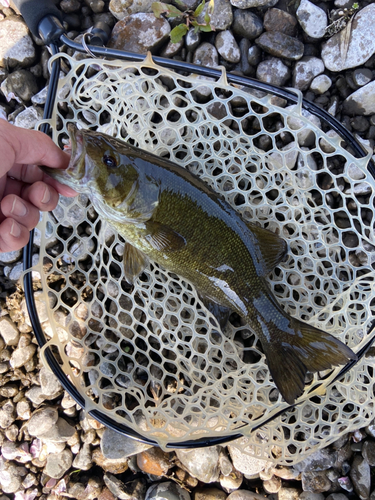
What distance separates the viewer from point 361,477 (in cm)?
316

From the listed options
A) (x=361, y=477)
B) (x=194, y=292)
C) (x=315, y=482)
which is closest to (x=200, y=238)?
(x=194, y=292)

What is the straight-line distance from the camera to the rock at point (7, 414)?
3453mm

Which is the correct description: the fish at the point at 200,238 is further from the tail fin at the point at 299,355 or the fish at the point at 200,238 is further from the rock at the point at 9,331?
the rock at the point at 9,331

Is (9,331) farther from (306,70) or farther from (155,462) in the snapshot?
(306,70)

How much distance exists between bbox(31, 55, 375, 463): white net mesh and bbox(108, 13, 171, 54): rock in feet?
0.90

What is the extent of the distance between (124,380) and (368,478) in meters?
2.26

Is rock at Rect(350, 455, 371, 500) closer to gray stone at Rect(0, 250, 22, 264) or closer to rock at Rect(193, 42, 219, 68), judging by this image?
gray stone at Rect(0, 250, 22, 264)

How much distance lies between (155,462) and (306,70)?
3.73m

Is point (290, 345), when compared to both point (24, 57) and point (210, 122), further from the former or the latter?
point (24, 57)

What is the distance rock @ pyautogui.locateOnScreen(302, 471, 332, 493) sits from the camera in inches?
126

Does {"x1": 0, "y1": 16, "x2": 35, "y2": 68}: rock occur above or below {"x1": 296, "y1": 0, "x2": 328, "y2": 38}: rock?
below

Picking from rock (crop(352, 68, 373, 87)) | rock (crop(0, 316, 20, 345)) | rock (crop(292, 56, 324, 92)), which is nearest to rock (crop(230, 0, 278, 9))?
rock (crop(292, 56, 324, 92))

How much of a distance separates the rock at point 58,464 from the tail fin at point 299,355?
7.28 ft

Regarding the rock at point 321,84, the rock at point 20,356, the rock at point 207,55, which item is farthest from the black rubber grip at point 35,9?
the rock at point 20,356
